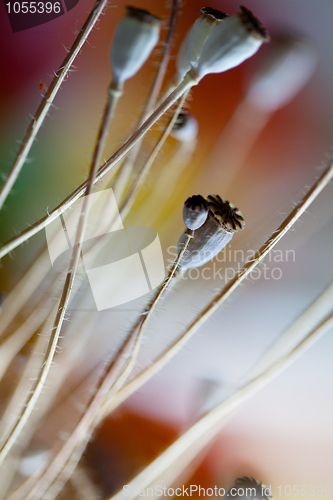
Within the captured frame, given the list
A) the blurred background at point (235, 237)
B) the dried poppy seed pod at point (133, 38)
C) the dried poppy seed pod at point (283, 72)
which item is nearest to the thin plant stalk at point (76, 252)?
the dried poppy seed pod at point (133, 38)

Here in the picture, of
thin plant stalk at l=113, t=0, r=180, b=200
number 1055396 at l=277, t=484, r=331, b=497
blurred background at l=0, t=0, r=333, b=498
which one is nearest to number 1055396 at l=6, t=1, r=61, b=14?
blurred background at l=0, t=0, r=333, b=498

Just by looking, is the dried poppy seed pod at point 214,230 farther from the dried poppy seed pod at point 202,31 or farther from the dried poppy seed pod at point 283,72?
the dried poppy seed pod at point 283,72

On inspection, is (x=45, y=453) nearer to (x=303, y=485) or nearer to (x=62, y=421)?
(x=62, y=421)

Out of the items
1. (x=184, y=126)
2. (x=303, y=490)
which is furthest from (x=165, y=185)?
(x=303, y=490)

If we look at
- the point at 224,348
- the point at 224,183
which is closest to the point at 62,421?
the point at 224,348

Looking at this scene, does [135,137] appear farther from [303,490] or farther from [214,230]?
[303,490]

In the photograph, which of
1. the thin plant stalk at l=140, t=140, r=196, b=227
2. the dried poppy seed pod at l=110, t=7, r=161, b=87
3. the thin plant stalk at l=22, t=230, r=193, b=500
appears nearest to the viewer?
the dried poppy seed pod at l=110, t=7, r=161, b=87

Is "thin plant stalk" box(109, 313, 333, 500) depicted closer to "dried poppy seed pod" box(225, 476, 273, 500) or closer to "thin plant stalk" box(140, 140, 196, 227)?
"dried poppy seed pod" box(225, 476, 273, 500)
